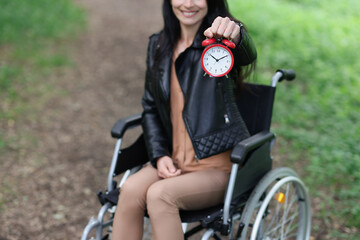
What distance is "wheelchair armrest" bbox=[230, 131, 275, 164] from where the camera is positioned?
207 cm

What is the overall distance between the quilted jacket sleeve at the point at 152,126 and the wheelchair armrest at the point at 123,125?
0.06 meters

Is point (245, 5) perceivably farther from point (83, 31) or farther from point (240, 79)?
point (240, 79)

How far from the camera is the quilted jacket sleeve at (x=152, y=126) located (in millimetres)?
2416

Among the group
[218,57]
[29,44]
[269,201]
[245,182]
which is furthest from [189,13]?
[29,44]

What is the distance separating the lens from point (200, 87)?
228 centimetres

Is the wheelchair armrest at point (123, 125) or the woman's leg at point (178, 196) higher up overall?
the wheelchair armrest at point (123, 125)

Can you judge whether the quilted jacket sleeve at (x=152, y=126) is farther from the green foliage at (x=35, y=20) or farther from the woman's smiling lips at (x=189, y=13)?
the green foliage at (x=35, y=20)

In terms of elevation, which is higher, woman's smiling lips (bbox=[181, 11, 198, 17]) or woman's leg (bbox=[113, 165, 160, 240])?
woman's smiling lips (bbox=[181, 11, 198, 17])

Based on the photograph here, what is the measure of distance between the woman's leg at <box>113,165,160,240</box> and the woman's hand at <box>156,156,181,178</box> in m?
0.14

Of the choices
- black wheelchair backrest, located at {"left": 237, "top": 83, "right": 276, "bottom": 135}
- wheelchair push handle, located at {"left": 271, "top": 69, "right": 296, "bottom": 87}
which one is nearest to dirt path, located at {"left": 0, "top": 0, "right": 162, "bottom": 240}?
black wheelchair backrest, located at {"left": 237, "top": 83, "right": 276, "bottom": 135}

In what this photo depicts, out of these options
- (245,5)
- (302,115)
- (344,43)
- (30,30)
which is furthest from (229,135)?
(245,5)

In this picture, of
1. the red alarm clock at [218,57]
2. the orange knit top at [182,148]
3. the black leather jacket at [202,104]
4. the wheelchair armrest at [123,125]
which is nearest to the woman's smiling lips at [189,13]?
the black leather jacket at [202,104]

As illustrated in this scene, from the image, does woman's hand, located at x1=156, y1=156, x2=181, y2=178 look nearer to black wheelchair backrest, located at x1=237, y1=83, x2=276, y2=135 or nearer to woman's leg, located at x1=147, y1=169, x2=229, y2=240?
woman's leg, located at x1=147, y1=169, x2=229, y2=240

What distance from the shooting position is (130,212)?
7.04ft
